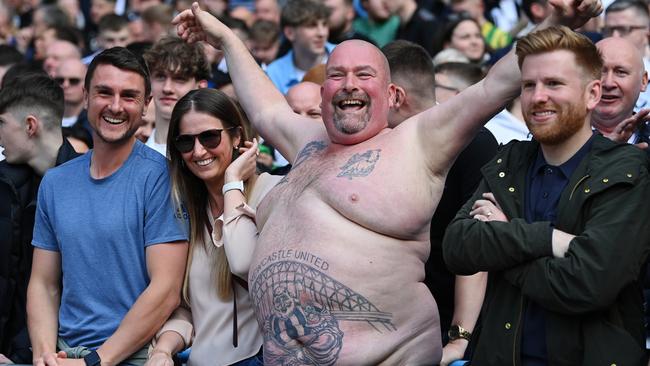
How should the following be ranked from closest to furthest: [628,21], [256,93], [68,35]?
[256,93], [628,21], [68,35]

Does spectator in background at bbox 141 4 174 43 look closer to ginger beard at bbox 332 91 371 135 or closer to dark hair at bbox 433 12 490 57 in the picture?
dark hair at bbox 433 12 490 57

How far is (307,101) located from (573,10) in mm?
2645

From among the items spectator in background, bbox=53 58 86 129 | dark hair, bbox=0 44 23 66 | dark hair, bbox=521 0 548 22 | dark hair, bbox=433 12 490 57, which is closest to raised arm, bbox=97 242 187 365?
spectator in background, bbox=53 58 86 129

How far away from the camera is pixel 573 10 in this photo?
191 inches

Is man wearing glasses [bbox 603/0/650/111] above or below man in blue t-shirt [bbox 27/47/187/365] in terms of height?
above

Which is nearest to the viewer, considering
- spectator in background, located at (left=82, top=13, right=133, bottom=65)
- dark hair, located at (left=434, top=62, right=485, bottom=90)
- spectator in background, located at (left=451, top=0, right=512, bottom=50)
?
dark hair, located at (left=434, top=62, right=485, bottom=90)

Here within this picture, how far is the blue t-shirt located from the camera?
5738 millimetres

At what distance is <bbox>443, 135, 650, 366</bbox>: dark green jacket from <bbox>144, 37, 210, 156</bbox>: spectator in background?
3127 mm

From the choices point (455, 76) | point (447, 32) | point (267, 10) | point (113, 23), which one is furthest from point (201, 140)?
point (267, 10)

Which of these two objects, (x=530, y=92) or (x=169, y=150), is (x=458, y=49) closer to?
(x=169, y=150)

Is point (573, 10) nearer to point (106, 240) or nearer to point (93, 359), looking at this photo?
point (106, 240)

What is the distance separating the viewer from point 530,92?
14.9 ft

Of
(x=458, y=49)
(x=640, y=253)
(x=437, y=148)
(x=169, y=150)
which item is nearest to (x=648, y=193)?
(x=640, y=253)

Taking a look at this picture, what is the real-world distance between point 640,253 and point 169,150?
2.61 metres
